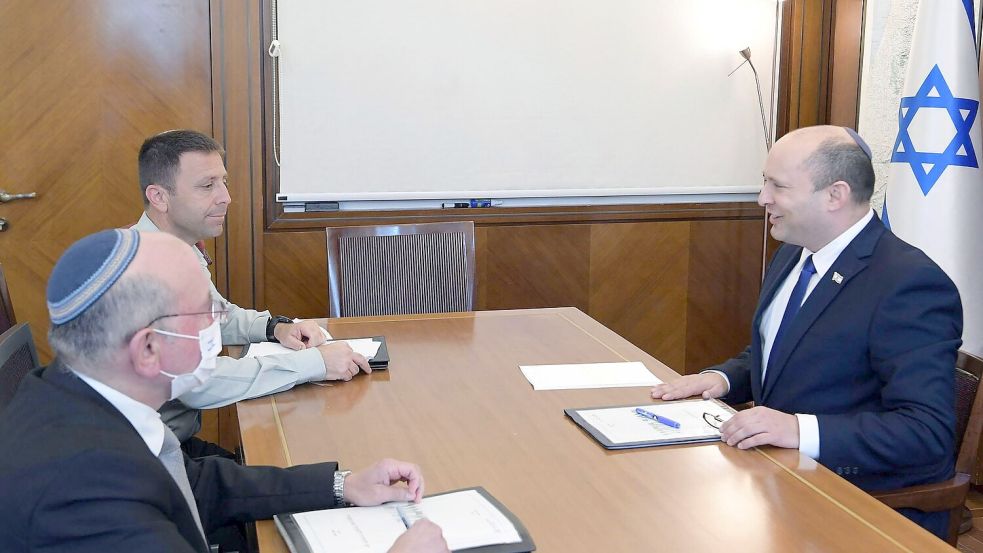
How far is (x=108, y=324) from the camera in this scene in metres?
1.33

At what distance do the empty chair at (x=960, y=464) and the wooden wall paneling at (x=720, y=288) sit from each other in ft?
8.78

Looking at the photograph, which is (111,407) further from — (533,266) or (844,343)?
(533,266)

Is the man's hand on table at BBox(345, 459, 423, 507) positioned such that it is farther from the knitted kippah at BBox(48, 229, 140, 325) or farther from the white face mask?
the knitted kippah at BBox(48, 229, 140, 325)

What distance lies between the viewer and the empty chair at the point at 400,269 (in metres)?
3.48

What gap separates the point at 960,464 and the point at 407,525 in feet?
4.55

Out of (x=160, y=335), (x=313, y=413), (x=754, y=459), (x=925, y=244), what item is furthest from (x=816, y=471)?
(x=925, y=244)

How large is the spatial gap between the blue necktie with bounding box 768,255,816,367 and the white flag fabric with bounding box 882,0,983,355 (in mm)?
1750

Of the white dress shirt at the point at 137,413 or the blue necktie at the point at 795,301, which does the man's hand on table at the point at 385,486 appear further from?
the blue necktie at the point at 795,301

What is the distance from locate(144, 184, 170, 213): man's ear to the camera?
9.84ft

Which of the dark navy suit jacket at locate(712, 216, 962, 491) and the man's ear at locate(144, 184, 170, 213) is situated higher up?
the man's ear at locate(144, 184, 170, 213)

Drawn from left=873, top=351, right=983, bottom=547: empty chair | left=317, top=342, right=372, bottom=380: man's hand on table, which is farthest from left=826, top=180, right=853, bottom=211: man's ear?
left=317, top=342, right=372, bottom=380: man's hand on table

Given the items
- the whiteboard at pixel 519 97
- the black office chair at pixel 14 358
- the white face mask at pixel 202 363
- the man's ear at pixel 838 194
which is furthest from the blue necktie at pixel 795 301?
the whiteboard at pixel 519 97

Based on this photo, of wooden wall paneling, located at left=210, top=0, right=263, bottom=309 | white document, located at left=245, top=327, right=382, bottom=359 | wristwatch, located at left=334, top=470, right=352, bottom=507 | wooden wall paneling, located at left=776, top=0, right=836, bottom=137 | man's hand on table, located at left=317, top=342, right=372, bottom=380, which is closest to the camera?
wristwatch, located at left=334, top=470, right=352, bottom=507

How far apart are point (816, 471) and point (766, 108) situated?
136 inches
